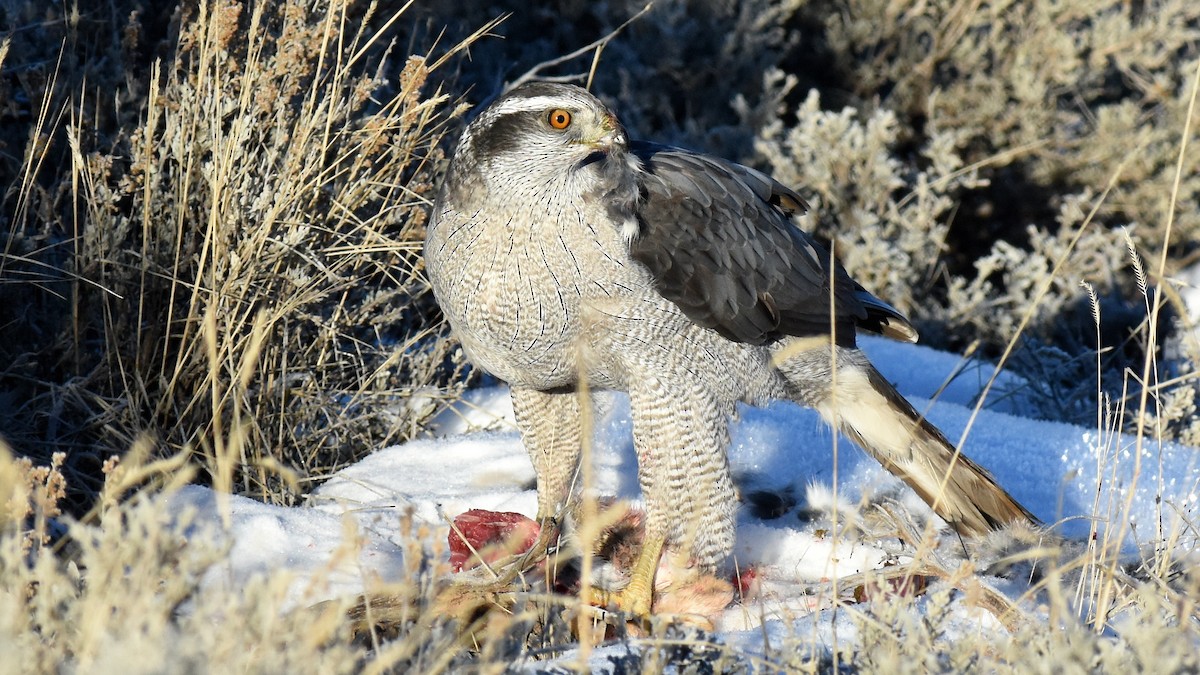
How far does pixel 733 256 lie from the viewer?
11.3ft

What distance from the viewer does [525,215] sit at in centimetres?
313

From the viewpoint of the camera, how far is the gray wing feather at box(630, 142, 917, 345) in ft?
10.9

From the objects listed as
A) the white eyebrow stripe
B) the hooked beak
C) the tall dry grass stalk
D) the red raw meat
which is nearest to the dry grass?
the tall dry grass stalk

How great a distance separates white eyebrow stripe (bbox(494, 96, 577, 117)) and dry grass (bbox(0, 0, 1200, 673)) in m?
0.66

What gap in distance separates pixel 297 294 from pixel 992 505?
2217 millimetres

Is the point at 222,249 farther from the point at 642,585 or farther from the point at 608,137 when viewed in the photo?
the point at 642,585

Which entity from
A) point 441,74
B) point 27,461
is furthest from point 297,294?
point 441,74

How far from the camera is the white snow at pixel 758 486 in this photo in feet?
10.8

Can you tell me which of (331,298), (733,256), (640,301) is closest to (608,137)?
(640,301)

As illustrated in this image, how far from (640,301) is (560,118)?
1.70 feet

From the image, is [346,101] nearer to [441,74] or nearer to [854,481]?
[441,74]

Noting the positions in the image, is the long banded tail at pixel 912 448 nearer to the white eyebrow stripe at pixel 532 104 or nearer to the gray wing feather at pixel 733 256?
the gray wing feather at pixel 733 256

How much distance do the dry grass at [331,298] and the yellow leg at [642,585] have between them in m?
0.44

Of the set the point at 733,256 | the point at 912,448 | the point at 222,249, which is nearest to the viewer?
the point at 733,256
